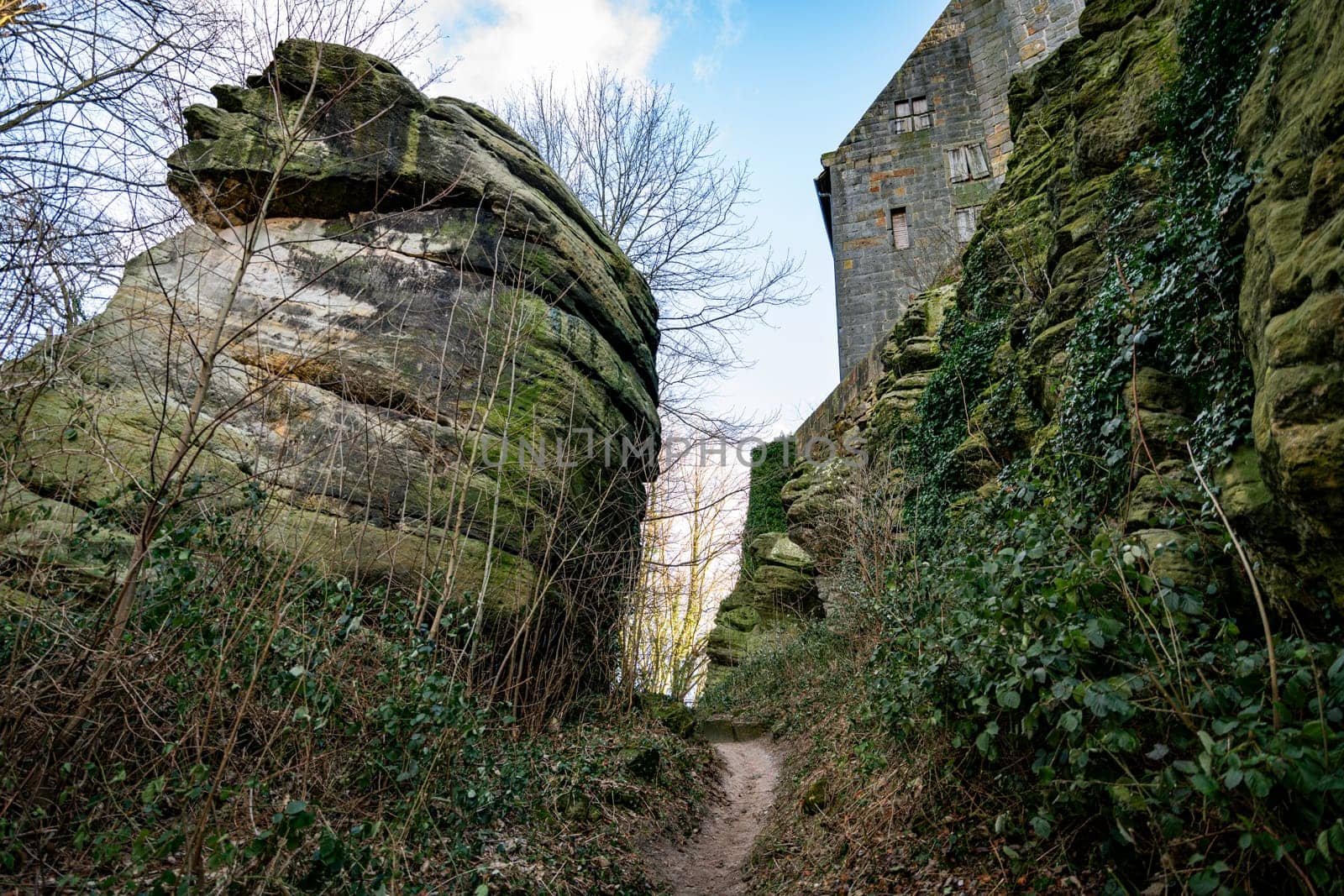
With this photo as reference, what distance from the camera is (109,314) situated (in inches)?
206

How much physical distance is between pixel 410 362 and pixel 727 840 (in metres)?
5.25

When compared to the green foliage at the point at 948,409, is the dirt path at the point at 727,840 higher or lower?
lower

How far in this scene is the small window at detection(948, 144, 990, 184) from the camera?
18.0 metres

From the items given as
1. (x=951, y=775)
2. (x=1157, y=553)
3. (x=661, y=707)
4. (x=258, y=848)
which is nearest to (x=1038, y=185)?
(x=1157, y=553)

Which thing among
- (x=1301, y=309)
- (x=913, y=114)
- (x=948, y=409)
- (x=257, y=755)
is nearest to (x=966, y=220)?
(x=913, y=114)

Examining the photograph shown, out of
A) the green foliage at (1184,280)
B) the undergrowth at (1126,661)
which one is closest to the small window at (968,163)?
the undergrowth at (1126,661)

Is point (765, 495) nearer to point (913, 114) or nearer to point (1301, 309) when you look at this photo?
point (913, 114)

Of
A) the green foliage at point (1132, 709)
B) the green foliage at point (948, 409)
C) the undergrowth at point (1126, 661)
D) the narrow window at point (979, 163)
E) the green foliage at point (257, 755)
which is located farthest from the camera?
the narrow window at point (979, 163)

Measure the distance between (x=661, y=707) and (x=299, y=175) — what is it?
7053 mm

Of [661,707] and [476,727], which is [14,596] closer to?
[476,727]

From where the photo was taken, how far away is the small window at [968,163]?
59.0ft

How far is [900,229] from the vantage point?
60.2 ft

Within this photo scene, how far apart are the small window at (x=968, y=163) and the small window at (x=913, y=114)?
120 centimetres

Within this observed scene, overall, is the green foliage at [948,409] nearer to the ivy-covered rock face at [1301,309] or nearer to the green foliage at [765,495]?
the ivy-covered rock face at [1301,309]
